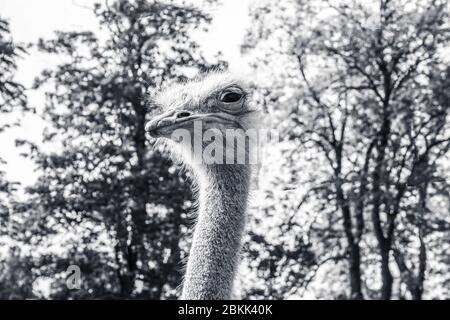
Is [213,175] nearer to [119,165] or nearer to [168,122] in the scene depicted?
[168,122]

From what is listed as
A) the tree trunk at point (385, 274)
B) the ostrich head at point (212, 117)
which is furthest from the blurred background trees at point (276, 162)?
the ostrich head at point (212, 117)

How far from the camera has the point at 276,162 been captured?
17.7m

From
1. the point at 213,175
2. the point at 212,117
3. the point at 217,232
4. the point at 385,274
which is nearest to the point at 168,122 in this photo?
the point at 212,117

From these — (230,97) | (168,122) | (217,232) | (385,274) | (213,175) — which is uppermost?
(385,274)

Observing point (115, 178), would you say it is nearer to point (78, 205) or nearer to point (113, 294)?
point (78, 205)

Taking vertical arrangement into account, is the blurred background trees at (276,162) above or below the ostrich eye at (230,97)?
above

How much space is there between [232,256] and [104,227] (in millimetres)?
9891

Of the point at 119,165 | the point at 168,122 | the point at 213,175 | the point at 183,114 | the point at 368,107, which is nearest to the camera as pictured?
the point at 168,122

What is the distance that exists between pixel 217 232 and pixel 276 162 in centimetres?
1410

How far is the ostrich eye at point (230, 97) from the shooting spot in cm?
403

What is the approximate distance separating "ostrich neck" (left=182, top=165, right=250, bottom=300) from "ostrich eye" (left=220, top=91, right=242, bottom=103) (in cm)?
37

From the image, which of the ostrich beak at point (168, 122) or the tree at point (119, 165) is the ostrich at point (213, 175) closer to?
the ostrich beak at point (168, 122)

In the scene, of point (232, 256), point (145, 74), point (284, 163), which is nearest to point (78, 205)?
point (145, 74)

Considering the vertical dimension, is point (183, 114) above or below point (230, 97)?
below
